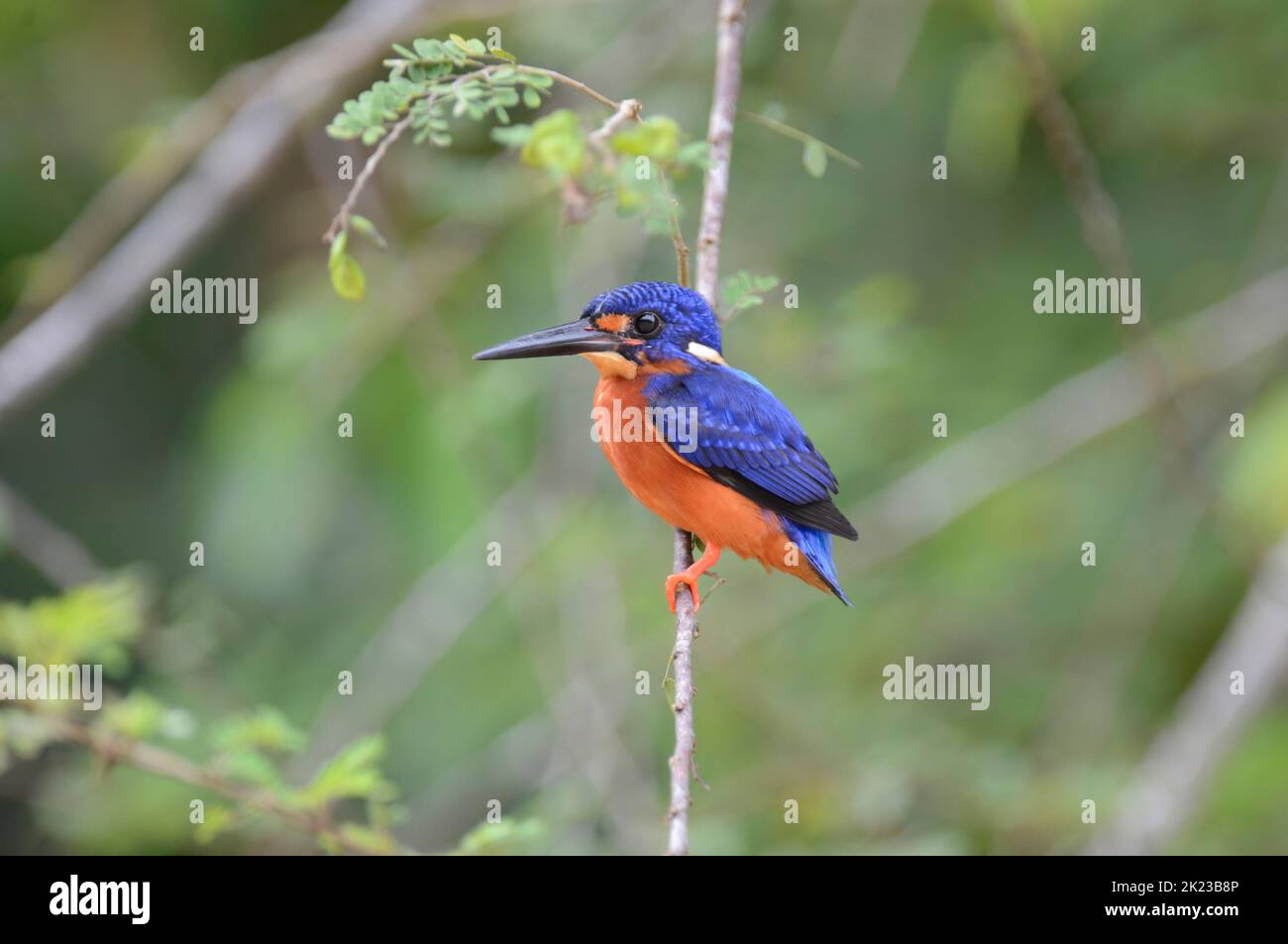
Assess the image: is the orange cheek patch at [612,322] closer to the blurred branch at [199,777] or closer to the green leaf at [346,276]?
the green leaf at [346,276]

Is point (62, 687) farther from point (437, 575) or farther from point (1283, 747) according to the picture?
point (1283, 747)

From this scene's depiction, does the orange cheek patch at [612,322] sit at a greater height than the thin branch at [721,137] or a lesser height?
lesser

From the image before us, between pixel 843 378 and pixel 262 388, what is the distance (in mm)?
2092

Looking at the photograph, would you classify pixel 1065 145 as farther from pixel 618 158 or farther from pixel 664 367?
pixel 618 158

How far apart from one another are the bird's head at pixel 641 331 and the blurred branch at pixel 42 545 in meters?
1.67

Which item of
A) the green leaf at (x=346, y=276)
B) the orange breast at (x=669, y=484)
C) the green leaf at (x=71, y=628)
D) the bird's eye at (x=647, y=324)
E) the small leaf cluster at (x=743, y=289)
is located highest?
the bird's eye at (x=647, y=324)

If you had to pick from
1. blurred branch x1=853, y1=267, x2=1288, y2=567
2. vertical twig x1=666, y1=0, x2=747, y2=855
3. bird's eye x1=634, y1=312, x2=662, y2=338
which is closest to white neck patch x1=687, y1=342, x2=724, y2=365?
bird's eye x1=634, y1=312, x2=662, y2=338

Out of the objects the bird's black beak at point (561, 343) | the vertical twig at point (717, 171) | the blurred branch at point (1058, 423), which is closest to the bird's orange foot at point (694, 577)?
the vertical twig at point (717, 171)

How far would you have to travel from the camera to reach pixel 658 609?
15.2ft

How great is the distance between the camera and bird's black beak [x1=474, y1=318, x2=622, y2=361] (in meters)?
2.68

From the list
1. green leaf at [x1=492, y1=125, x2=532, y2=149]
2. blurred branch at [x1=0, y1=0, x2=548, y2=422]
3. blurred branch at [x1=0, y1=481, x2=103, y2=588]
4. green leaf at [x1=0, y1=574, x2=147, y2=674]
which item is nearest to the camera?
green leaf at [x1=492, y1=125, x2=532, y2=149]

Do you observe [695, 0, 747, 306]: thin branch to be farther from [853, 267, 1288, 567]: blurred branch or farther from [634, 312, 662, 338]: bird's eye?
[853, 267, 1288, 567]: blurred branch

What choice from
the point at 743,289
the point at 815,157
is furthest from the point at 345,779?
the point at 815,157

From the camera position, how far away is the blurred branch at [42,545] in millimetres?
3672
